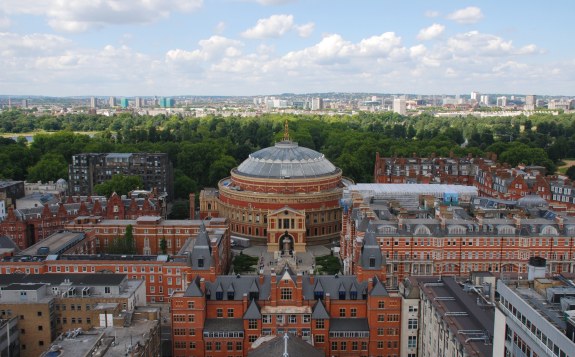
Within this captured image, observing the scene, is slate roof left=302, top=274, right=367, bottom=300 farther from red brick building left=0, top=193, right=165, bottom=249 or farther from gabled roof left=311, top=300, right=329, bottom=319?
red brick building left=0, top=193, right=165, bottom=249

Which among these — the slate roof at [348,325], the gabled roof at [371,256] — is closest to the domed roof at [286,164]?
the gabled roof at [371,256]

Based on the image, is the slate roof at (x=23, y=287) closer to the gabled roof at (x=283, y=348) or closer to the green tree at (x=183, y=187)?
the gabled roof at (x=283, y=348)

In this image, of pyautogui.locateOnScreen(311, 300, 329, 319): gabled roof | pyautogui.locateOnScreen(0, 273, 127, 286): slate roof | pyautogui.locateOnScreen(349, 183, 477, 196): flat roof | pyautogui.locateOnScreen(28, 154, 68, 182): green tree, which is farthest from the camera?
pyautogui.locateOnScreen(28, 154, 68, 182): green tree

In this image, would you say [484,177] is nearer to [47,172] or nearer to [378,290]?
[378,290]

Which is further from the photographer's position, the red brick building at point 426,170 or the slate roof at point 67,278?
the red brick building at point 426,170

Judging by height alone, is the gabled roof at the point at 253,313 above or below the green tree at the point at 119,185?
below

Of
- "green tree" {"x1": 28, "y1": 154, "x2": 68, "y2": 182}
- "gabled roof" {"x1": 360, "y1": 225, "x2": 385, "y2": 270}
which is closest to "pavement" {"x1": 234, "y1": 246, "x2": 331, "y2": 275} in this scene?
"gabled roof" {"x1": 360, "y1": 225, "x2": 385, "y2": 270}
